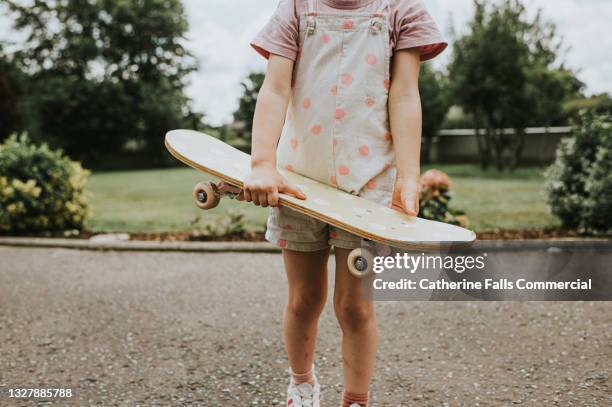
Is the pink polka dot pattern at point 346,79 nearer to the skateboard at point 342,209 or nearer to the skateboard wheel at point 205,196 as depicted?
the skateboard at point 342,209

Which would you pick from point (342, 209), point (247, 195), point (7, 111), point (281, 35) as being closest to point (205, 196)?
point (247, 195)

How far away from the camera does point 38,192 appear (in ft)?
20.4

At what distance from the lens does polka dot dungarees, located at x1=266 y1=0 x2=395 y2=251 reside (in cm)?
176

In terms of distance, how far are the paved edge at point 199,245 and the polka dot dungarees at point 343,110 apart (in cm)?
335

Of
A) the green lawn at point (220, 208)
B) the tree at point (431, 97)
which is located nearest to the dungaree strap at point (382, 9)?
the green lawn at point (220, 208)

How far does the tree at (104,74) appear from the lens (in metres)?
25.1

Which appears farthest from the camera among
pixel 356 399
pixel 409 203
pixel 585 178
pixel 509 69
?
pixel 509 69

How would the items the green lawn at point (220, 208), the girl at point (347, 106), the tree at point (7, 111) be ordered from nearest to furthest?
the girl at point (347, 106) < the green lawn at point (220, 208) < the tree at point (7, 111)

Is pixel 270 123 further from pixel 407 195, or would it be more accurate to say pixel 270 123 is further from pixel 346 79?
pixel 407 195

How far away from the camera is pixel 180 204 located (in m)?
9.24

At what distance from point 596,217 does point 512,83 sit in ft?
37.7

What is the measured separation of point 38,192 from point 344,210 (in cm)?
544

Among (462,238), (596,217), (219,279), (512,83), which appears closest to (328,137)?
(462,238)

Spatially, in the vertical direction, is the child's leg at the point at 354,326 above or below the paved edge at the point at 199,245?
below
